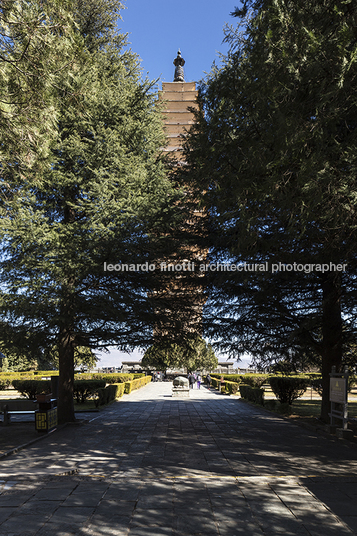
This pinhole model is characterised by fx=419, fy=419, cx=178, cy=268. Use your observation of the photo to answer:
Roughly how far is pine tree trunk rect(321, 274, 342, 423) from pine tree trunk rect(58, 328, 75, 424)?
27.1ft

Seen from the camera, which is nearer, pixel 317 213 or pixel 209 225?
pixel 317 213

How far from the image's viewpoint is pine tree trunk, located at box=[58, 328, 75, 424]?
46.1 ft

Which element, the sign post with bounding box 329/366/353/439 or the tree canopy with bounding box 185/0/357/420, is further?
the sign post with bounding box 329/366/353/439

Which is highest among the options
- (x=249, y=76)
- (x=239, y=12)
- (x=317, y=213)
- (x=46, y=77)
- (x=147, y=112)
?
(x=147, y=112)

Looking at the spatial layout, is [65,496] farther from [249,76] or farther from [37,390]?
[37,390]

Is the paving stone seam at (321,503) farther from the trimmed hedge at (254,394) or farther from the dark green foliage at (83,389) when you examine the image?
the dark green foliage at (83,389)

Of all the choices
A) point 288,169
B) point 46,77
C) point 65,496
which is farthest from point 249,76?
point 65,496

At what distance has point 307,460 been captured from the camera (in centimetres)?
834

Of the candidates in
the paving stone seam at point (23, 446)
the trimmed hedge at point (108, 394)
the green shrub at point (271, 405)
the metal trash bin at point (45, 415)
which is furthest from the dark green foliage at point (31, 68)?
the green shrub at point (271, 405)

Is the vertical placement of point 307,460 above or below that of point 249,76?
below

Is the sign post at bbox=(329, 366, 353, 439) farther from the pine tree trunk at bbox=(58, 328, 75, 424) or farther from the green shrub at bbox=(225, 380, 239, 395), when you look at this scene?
the green shrub at bbox=(225, 380, 239, 395)

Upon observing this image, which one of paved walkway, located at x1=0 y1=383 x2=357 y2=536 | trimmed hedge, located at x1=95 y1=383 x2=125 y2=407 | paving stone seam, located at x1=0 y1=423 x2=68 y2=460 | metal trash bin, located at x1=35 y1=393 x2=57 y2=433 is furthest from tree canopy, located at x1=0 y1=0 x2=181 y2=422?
trimmed hedge, located at x1=95 y1=383 x2=125 y2=407

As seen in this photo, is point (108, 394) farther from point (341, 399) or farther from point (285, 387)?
point (341, 399)

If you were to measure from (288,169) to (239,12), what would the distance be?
3.20 meters
